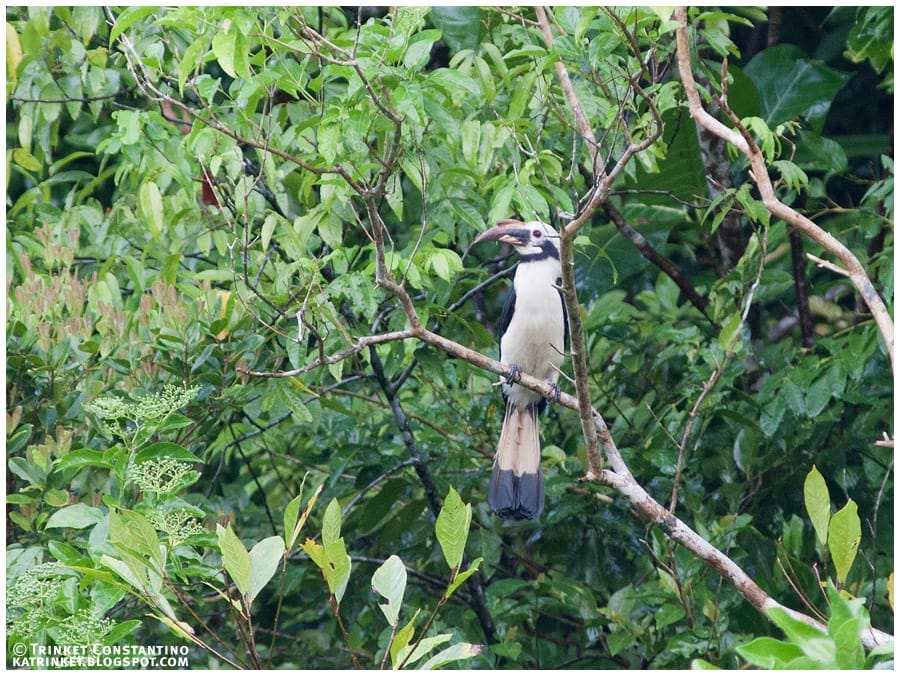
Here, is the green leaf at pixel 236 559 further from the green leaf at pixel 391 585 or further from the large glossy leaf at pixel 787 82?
the large glossy leaf at pixel 787 82

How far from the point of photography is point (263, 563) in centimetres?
244

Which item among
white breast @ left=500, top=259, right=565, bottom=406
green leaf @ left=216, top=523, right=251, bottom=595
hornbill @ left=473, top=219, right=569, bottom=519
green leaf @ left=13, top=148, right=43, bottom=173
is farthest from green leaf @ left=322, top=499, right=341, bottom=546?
green leaf @ left=13, top=148, right=43, bottom=173

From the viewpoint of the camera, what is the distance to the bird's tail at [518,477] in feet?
12.9

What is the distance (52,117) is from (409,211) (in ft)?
4.55

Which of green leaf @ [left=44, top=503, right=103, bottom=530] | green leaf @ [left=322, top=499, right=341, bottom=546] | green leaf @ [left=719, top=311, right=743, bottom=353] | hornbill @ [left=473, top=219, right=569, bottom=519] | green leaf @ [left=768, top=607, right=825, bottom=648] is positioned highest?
green leaf @ [left=768, top=607, right=825, bottom=648]

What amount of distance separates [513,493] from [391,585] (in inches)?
62.0

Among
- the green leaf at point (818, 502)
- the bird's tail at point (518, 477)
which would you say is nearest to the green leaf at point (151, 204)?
the bird's tail at point (518, 477)

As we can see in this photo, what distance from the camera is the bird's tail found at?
3922mm

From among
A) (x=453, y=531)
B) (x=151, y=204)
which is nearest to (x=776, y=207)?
(x=453, y=531)

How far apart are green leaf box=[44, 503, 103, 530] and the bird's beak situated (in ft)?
4.74

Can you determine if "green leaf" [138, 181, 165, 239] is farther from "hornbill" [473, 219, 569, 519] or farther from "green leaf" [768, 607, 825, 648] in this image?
"green leaf" [768, 607, 825, 648]

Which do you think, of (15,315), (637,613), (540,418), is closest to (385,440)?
(540,418)

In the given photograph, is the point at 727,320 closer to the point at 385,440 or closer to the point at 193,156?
the point at 385,440

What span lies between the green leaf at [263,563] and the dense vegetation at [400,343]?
357 millimetres
